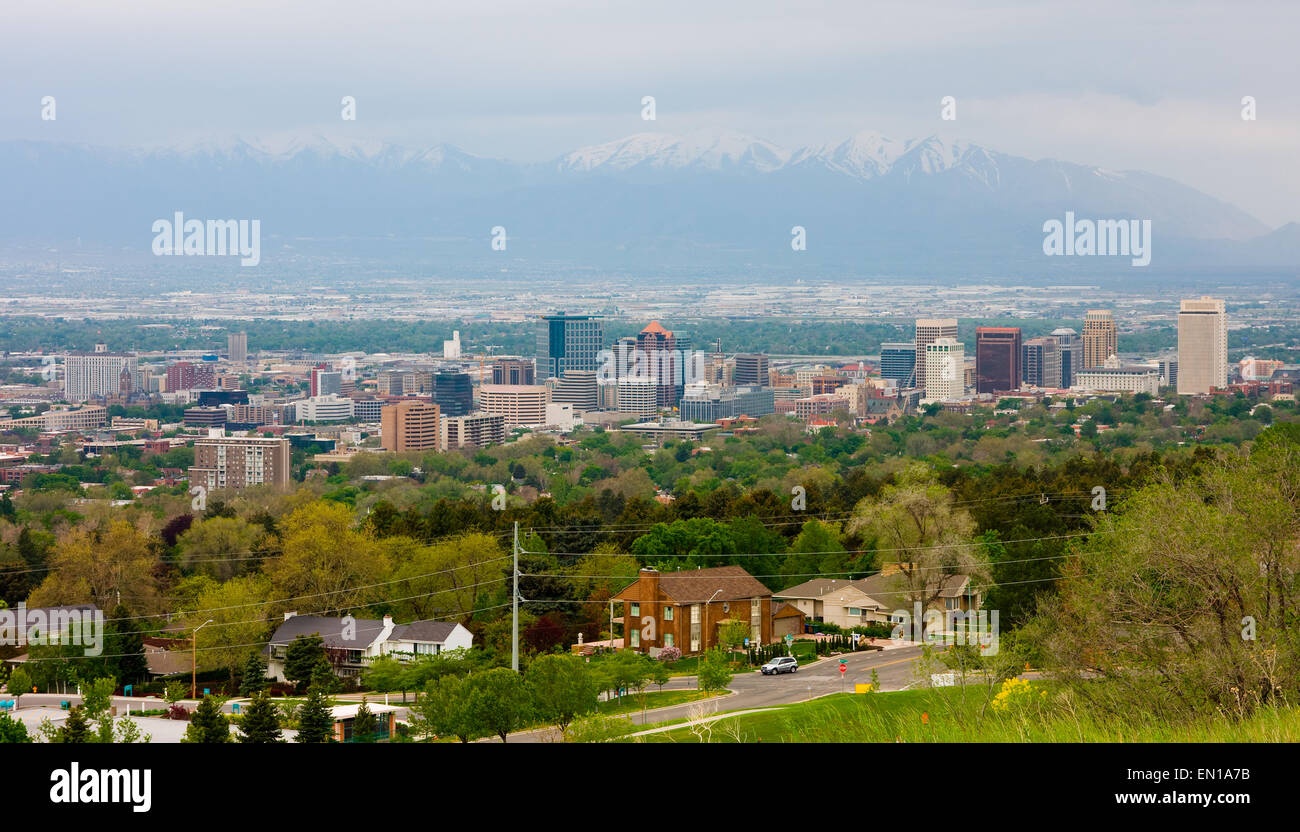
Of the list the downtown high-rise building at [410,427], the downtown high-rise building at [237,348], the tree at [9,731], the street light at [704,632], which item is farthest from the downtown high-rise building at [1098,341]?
the tree at [9,731]

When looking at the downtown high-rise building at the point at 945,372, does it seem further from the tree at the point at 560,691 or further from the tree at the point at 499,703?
the tree at the point at 499,703

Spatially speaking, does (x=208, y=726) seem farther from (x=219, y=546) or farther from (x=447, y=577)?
(x=219, y=546)

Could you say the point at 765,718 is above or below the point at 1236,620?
below

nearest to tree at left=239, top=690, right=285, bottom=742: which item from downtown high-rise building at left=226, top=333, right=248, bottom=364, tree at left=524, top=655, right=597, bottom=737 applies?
tree at left=524, top=655, right=597, bottom=737

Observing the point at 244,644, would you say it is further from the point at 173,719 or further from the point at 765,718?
the point at 765,718
